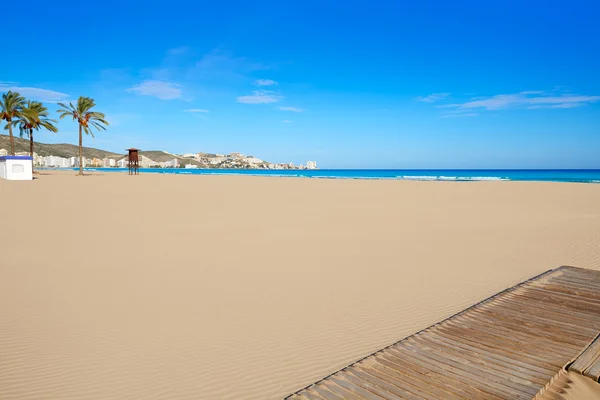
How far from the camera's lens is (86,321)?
17.6 ft

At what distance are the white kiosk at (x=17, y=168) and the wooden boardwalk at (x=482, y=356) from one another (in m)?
48.1

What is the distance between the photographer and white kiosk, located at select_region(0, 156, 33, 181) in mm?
39312

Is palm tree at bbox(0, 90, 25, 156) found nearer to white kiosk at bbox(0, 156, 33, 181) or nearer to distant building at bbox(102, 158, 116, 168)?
white kiosk at bbox(0, 156, 33, 181)

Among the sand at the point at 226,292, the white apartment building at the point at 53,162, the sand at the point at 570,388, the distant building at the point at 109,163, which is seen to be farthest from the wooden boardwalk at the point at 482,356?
the distant building at the point at 109,163

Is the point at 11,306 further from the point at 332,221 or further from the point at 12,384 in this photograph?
the point at 332,221

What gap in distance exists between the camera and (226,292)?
669cm

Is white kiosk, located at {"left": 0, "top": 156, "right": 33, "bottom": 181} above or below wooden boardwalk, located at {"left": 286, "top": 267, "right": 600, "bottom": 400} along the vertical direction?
above

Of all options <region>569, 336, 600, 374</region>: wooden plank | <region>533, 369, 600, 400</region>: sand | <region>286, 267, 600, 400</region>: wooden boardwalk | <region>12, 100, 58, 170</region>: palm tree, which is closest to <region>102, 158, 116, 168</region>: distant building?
<region>12, 100, 58, 170</region>: palm tree

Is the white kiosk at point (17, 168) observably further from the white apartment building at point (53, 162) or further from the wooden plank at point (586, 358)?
the white apartment building at point (53, 162)

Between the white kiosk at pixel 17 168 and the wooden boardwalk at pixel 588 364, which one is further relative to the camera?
the white kiosk at pixel 17 168

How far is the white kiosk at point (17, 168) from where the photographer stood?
39312 millimetres

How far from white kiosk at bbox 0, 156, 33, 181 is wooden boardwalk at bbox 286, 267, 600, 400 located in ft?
158

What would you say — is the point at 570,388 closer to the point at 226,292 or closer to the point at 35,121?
the point at 226,292

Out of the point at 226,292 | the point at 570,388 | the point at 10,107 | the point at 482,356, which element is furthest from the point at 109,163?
the point at 570,388
